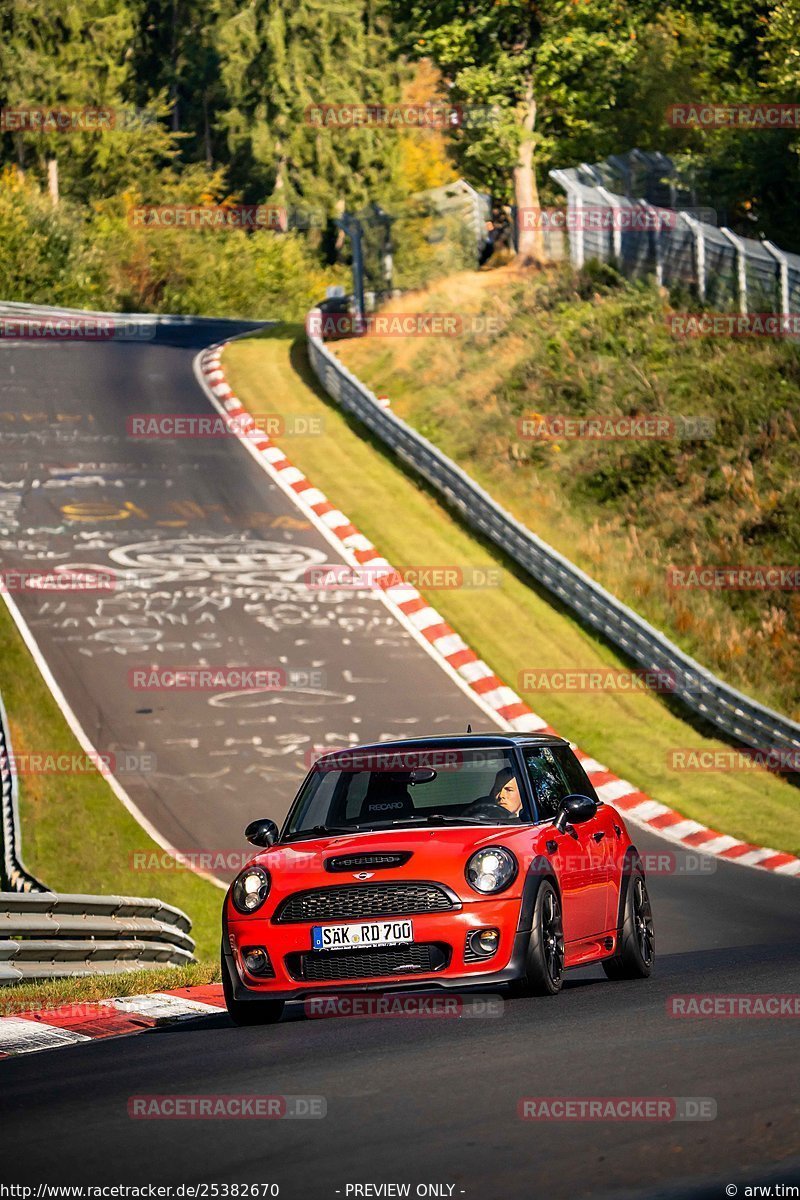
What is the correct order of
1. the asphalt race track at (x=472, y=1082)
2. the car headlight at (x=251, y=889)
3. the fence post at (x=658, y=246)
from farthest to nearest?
1. the fence post at (x=658, y=246)
2. the car headlight at (x=251, y=889)
3. the asphalt race track at (x=472, y=1082)

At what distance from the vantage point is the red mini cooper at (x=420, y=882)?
903 cm

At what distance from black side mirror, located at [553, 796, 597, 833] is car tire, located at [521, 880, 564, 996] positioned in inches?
20.4

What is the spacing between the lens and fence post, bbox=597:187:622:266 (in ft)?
129

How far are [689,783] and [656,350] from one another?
640 inches

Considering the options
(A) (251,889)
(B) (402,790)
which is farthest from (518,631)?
(A) (251,889)

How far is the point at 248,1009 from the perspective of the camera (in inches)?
375

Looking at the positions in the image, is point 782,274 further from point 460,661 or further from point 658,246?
point 460,661

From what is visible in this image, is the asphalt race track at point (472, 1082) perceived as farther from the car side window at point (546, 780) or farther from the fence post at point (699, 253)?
the fence post at point (699, 253)

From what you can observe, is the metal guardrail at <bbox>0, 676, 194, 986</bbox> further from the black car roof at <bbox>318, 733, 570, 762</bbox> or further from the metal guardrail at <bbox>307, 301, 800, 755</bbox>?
the metal guardrail at <bbox>307, 301, 800, 755</bbox>

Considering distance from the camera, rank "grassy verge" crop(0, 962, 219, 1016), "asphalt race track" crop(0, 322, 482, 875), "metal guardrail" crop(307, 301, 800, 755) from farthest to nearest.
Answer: "metal guardrail" crop(307, 301, 800, 755), "asphalt race track" crop(0, 322, 482, 875), "grassy verge" crop(0, 962, 219, 1016)

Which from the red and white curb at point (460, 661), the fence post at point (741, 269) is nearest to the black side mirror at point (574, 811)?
the red and white curb at point (460, 661)

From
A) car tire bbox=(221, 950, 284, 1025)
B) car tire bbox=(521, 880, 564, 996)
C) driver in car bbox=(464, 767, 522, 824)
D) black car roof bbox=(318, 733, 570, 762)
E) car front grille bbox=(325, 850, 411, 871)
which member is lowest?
car tire bbox=(221, 950, 284, 1025)

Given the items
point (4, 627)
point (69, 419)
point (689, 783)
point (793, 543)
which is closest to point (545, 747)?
point (689, 783)

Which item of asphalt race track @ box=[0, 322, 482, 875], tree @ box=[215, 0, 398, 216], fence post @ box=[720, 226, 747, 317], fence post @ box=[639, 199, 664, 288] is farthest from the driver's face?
tree @ box=[215, 0, 398, 216]
